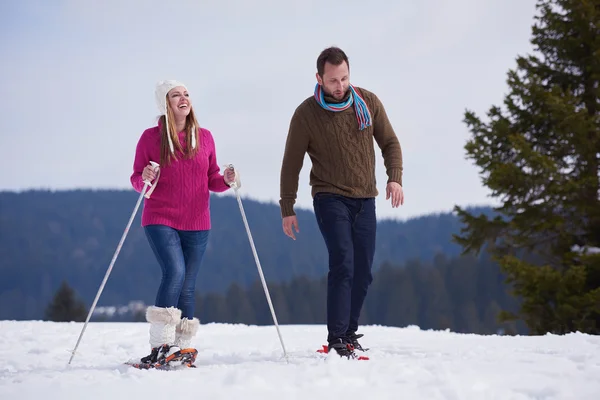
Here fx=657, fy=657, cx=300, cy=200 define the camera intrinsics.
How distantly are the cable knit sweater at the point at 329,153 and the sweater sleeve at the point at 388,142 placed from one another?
72mm

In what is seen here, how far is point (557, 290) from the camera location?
1414 centimetres

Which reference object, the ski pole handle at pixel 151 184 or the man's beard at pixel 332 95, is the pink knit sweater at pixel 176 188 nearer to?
the ski pole handle at pixel 151 184

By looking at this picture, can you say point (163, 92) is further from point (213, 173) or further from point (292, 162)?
point (292, 162)

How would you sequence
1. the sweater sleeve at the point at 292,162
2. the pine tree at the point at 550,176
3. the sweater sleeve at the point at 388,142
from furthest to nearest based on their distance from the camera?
the pine tree at the point at 550,176 → the sweater sleeve at the point at 388,142 → the sweater sleeve at the point at 292,162

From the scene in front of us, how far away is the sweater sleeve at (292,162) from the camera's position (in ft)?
15.7

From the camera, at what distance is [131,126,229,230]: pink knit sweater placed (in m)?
4.66

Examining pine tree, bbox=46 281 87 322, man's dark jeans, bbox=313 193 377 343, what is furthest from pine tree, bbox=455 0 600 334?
pine tree, bbox=46 281 87 322

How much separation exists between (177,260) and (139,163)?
0.80 meters

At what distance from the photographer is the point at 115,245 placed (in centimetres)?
12112

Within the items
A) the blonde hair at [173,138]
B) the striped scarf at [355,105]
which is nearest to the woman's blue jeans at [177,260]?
the blonde hair at [173,138]

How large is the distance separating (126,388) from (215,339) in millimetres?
4383

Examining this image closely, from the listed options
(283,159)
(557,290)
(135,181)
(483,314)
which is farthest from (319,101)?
(483,314)

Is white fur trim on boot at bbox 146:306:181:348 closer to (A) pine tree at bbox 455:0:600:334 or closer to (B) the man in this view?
(B) the man

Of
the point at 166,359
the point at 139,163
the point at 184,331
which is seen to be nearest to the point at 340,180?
the point at 139,163
